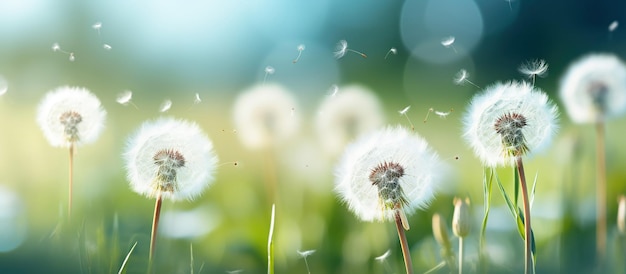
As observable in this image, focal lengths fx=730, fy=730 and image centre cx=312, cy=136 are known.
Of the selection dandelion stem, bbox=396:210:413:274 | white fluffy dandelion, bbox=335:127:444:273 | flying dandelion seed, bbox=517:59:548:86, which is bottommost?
dandelion stem, bbox=396:210:413:274

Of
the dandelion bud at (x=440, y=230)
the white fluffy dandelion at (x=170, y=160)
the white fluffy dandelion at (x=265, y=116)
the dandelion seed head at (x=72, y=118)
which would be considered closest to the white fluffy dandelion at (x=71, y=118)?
the dandelion seed head at (x=72, y=118)

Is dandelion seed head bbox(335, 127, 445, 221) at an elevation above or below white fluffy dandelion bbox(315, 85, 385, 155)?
below

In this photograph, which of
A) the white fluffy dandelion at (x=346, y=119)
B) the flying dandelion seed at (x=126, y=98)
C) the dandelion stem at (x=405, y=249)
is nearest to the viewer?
the dandelion stem at (x=405, y=249)

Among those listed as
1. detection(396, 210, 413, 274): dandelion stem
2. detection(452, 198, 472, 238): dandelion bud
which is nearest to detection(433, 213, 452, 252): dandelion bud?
detection(452, 198, 472, 238): dandelion bud

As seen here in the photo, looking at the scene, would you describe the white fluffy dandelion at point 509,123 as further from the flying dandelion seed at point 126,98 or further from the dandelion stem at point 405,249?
the flying dandelion seed at point 126,98

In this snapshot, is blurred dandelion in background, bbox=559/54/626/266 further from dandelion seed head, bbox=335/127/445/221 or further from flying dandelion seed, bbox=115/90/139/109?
flying dandelion seed, bbox=115/90/139/109

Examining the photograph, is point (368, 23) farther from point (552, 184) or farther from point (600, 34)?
point (552, 184)
